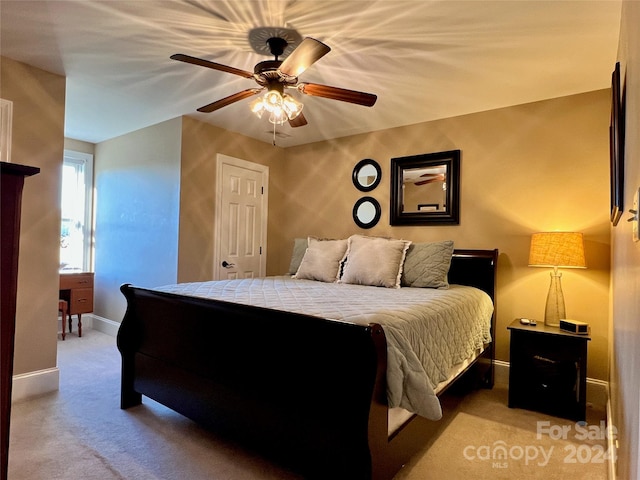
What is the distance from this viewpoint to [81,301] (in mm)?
4262

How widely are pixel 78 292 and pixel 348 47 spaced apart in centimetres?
395

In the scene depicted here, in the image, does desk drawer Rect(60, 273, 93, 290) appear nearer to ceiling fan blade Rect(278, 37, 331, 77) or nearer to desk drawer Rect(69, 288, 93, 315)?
desk drawer Rect(69, 288, 93, 315)

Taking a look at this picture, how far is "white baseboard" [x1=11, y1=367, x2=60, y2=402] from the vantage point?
8.58 ft

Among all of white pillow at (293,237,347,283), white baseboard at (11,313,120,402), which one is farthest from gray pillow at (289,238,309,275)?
white baseboard at (11,313,120,402)

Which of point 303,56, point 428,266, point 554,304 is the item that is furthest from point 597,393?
point 303,56

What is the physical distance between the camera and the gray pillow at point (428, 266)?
117 inches

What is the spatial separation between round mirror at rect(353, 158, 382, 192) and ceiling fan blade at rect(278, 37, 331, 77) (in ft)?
7.05

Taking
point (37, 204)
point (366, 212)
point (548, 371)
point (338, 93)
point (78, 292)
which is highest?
point (338, 93)

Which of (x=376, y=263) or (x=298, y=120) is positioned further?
(x=376, y=263)

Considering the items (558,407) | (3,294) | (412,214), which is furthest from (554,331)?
(3,294)

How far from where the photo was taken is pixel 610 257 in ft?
9.02

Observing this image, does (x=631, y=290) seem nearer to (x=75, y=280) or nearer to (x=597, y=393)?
(x=597, y=393)

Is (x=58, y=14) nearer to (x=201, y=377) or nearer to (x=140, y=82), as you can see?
(x=140, y=82)

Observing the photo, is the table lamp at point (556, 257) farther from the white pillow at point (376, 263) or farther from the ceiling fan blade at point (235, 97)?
the ceiling fan blade at point (235, 97)
